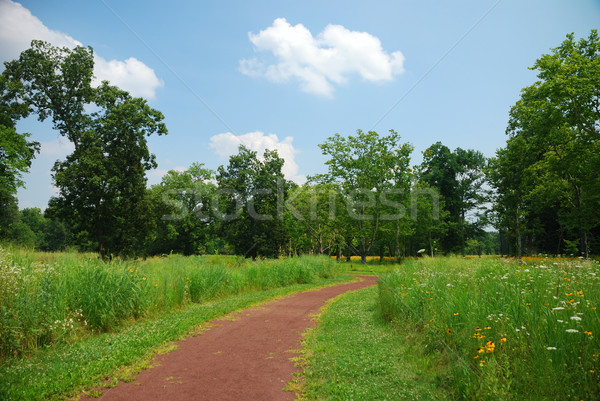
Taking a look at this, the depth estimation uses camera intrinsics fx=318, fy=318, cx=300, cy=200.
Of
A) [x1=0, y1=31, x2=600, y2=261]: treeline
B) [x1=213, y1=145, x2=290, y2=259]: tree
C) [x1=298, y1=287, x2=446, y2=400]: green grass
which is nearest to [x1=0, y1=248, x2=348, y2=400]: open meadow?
[x1=298, y1=287, x2=446, y2=400]: green grass

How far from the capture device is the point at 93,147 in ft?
84.9

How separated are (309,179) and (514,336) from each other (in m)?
31.5

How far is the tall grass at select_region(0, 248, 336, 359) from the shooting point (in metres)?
5.36

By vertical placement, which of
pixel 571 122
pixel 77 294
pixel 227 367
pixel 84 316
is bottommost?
pixel 227 367

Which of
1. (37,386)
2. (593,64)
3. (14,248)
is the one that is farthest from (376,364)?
(593,64)

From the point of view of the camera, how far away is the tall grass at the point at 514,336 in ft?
10.6

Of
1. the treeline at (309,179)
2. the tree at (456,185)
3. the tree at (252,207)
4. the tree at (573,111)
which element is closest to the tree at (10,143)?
the treeline at (309,179)

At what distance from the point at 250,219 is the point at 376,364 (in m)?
30.9

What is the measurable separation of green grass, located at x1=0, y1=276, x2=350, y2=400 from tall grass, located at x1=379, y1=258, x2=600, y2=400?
15.4 feet

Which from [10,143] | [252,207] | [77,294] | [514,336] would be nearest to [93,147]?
[10,143]

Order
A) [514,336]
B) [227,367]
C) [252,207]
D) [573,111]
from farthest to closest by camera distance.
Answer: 1. [252,207]
2. [573,111]
3. [227,367]
4. [514,336]

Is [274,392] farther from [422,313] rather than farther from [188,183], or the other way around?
[188,183]

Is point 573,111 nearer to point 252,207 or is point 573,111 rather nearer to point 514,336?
point 514,336

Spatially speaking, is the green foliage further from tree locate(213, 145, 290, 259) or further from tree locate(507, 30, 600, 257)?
tree locate(213, 145, 290, 259)
